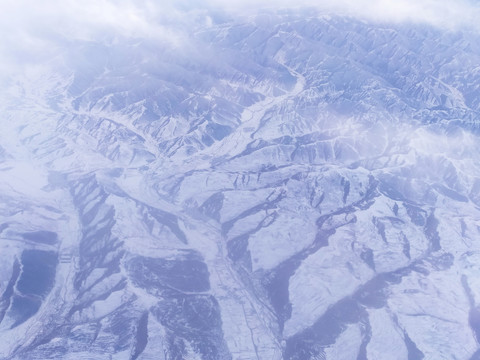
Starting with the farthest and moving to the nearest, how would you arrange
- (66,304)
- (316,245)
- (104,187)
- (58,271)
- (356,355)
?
(104,187)
(316,245)
(58,271)
(66,304)
(356,355)

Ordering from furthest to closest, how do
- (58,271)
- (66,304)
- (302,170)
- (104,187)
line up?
(302,170) < (104,187) < (58,271) < (66,304)

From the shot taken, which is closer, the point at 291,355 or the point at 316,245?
the point at 291,355

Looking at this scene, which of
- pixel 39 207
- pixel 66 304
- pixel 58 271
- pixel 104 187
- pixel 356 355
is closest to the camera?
pixel 356 355

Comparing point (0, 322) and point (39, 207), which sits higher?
point (39, 207)

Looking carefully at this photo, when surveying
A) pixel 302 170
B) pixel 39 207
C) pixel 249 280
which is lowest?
pixel 249 280

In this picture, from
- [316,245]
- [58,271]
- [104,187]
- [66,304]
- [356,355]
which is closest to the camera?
[356,355]

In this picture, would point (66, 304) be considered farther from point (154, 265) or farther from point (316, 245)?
point (316, 245)

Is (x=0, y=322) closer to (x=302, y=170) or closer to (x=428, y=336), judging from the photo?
(x=428, y=336)

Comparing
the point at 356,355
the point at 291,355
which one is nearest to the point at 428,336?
the point at 356,355

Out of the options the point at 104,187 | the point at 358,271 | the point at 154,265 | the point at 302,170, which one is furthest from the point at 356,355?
the point at 104,187
